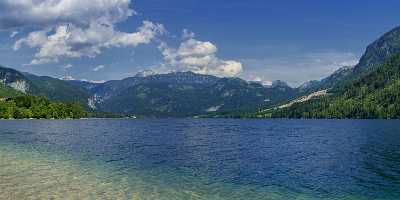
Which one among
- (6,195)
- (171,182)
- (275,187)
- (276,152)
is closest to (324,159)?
(276,152)

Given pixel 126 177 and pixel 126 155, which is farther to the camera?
pixel 126 155

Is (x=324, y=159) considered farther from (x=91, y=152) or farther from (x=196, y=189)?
(x=91, y=152)

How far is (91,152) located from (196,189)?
151 ft

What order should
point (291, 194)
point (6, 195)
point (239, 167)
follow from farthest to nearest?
point (239, 167) < point (291, 194) < point (6, 195)

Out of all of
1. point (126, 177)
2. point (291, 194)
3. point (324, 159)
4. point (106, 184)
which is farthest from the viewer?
point (324, 159)

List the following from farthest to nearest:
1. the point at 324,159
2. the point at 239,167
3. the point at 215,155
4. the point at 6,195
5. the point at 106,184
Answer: the point at 215,155 → the point at 324,159 → the point at 239,167 → the point at 106,184 → the point at 6,195

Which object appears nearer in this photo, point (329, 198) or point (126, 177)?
point (329, 198)

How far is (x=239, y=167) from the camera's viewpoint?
6856cm

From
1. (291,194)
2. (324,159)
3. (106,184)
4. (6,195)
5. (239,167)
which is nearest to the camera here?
(6,195)

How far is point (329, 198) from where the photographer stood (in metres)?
45.1

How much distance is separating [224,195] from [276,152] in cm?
5057

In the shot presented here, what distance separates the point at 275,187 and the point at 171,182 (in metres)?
12.4

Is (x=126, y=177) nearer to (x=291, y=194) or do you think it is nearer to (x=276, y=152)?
(x=291, y=194)

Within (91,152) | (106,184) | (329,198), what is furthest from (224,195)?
(91,152)
